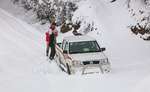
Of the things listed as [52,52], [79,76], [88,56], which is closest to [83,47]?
[88,56]

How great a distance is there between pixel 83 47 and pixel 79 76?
1830 mm

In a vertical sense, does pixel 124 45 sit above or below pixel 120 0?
below

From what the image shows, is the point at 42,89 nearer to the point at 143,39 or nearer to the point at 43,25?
the point at 143,39

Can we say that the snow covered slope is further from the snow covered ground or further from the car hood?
the car hood

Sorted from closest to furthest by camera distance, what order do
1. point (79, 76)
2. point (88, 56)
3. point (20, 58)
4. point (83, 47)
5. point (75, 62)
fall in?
point (79, 76) < point (75, 62) < point (88, 56) < point (83, 47) < point (20, 58)

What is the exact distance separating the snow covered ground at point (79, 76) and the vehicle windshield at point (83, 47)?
102 centimetres

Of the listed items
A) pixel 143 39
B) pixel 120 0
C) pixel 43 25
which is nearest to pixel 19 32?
pixel 43 25

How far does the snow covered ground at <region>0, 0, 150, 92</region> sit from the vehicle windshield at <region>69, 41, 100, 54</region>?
40.3 inches

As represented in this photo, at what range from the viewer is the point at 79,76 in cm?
1399

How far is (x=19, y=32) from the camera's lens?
25000mm

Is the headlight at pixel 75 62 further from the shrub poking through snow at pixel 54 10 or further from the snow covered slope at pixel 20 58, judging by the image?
the shrub poking through snow at pixel 54 10

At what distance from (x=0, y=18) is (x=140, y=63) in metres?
14.2

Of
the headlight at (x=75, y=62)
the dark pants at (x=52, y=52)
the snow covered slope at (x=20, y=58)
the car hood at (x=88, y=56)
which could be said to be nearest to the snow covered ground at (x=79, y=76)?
the snow covered slope at (x=20, y=58)

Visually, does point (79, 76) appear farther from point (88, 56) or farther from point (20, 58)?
point (20, 58)
